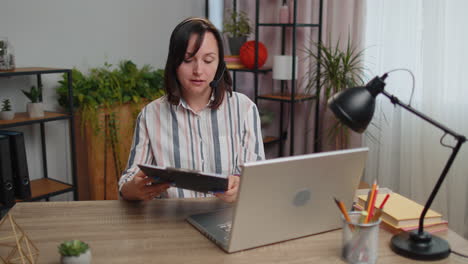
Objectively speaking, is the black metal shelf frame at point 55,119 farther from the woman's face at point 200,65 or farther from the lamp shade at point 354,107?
the lamp shade at point 354,107

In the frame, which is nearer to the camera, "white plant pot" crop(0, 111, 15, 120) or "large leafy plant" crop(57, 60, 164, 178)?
"white plant pot" crop(0, 111, 15, 120)

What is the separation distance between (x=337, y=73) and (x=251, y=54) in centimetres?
66

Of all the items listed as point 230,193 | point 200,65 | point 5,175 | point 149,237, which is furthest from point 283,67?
point 149,237

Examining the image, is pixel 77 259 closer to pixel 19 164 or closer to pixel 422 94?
Result: pixel 19 164

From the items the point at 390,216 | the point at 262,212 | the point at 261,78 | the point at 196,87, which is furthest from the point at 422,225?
the point at 261,78

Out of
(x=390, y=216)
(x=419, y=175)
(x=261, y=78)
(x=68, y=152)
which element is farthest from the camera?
(x=261, y=78)

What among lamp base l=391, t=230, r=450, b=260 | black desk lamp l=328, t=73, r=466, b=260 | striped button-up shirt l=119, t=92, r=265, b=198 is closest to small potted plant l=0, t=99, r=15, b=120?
striped button-up shirt l=119, t=92, r=265, b=198

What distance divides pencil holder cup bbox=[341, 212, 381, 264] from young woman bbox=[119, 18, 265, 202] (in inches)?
23.0

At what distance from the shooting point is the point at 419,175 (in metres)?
2.77

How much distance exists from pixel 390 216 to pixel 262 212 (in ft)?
1.32

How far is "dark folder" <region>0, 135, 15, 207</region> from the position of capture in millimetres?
2430

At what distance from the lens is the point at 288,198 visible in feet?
3.72

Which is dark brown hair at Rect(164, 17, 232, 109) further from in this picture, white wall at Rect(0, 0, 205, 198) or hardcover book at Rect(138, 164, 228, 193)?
white wall at Rect(0, 0, 205, 198)

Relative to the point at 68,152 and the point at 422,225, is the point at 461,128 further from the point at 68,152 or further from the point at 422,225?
the point at 68,152
